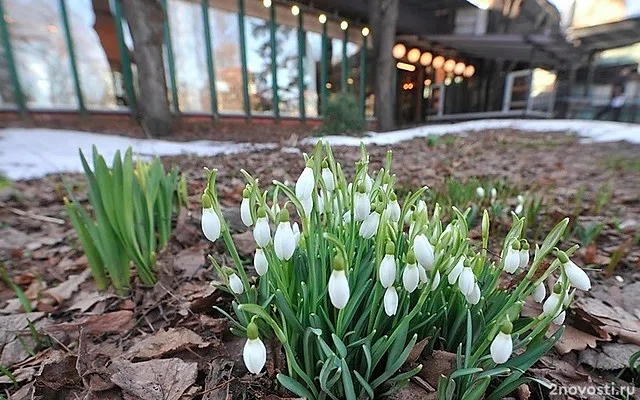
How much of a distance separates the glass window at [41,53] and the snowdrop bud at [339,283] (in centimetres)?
767

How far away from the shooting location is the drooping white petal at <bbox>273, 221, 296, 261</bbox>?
1.94 ft

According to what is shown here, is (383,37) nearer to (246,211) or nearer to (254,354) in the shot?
(246,211)

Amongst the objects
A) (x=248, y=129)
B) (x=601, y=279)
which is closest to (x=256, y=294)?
(x=601, y=279)

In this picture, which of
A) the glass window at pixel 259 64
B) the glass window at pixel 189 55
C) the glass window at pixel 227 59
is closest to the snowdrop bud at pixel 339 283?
the glass window at pixel 189 55

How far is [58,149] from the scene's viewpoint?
454 cm

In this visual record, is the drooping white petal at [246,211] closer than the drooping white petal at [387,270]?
No

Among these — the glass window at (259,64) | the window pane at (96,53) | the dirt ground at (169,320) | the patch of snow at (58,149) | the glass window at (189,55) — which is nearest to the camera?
the dirt ground at (169,320)

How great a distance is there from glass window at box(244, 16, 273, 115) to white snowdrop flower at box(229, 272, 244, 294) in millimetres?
8485

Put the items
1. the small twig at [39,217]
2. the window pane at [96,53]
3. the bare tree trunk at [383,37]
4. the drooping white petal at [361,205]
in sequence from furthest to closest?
the bare tree trunk at [383,37], the window pane at [96,53], the small twig at [39,217], the drooping white petal at [361,205]

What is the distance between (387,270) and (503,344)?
0.66 feet

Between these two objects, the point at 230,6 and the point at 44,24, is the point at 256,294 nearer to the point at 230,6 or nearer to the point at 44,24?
the point at 44,24

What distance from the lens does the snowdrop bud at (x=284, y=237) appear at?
590mm

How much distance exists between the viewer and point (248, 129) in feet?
25.9

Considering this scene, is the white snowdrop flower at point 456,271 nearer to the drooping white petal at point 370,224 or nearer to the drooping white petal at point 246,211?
the drooping white petal at point 370,224
